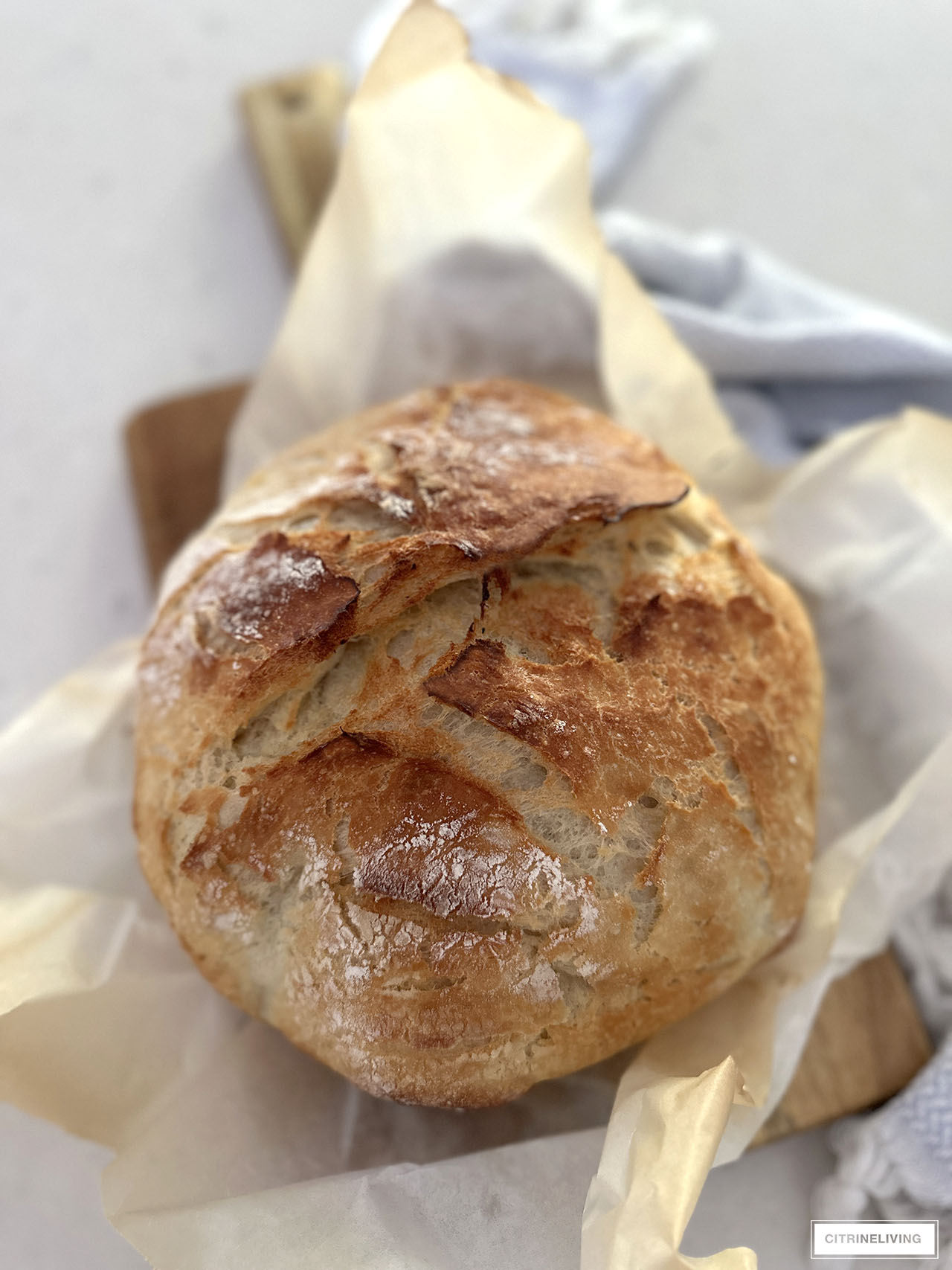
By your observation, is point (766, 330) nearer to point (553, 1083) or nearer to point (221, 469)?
point (221, 469)

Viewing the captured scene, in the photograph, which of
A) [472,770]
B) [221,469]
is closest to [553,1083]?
[472,770]

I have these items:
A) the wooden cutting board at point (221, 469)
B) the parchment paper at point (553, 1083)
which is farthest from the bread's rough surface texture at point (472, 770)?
the wooden cutting board at point (221, 469)

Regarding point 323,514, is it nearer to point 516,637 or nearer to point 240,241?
point 516,637

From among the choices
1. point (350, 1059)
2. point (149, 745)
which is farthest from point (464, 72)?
point (350, 1059)

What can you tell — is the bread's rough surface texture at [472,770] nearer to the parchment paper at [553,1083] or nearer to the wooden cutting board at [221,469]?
the parchment paper at [553,1083]

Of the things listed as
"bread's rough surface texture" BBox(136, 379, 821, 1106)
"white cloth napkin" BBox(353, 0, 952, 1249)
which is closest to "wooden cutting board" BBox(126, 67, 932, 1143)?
"white cloth napkin" BBox(353, 0, 952, 1249)

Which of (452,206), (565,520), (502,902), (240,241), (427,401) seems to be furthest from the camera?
(240,241)
